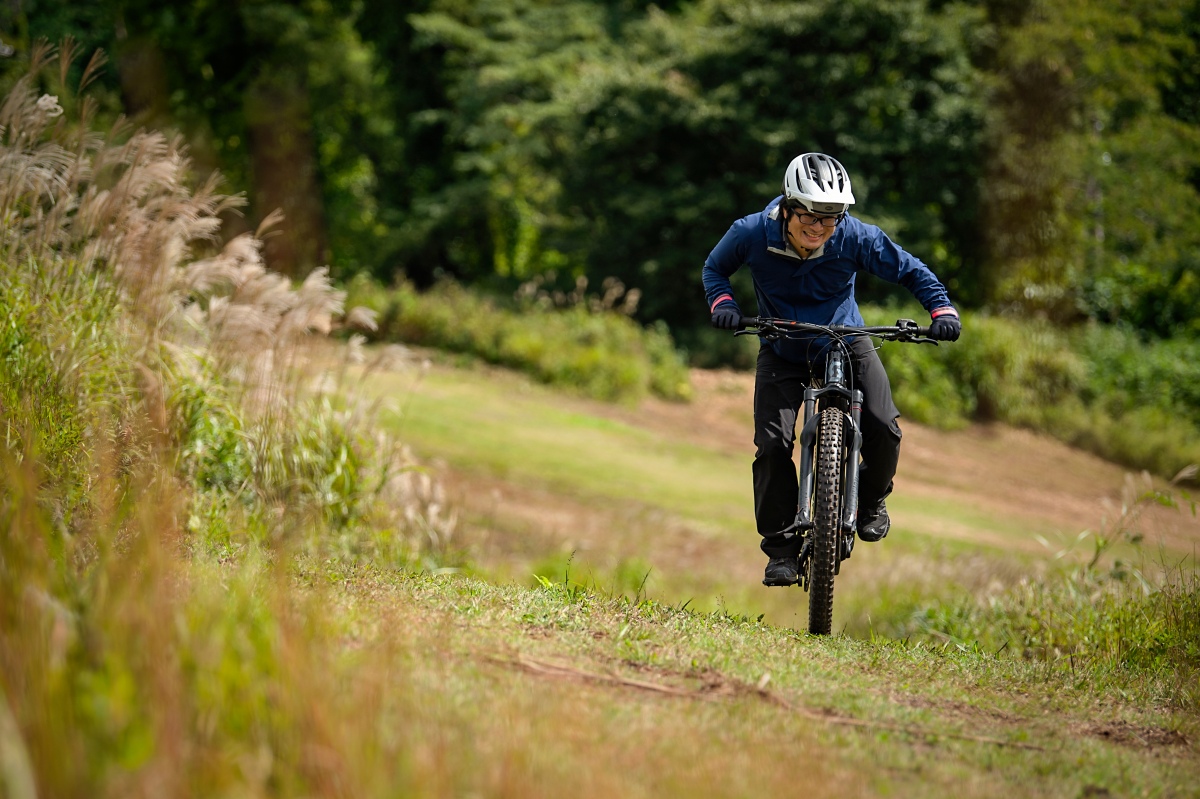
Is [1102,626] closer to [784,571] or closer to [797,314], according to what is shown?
[784,571]

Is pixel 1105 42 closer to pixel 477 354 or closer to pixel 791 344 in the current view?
pixel 477 354

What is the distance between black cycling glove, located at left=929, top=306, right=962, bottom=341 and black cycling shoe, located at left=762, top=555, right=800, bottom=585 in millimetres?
1405

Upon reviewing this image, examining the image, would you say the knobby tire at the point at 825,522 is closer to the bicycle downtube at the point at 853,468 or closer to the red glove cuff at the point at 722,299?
the bicycle downtube at the point at 853,468

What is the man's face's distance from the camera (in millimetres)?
6227

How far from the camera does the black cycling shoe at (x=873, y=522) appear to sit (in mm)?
6672

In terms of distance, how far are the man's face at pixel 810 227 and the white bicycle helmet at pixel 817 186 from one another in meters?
0.06

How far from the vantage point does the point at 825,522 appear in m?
6.15

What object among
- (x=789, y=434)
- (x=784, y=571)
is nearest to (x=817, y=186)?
(x=789, y=434)

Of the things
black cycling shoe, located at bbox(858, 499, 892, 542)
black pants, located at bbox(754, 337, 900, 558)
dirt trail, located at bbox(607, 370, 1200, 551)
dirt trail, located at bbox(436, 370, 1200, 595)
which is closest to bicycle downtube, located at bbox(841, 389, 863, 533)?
black pants, located at bbox(754, 337, 900, 558)

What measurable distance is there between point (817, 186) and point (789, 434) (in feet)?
4.34

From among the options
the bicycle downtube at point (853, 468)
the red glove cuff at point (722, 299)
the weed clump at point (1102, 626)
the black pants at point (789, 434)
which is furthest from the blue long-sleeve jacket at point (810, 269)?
the weed clump at point (1102, 626)

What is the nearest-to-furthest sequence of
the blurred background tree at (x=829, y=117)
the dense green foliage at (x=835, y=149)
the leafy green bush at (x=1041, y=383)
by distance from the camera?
1. the leafy green bush at (x=1041, y=383)
2. the dense green foliage at (x=835, y=149)
3. the blurred background tree at (x=829, y=117)

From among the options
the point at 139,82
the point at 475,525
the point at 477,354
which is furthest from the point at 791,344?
the point at 139,82

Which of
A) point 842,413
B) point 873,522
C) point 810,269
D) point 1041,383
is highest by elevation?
point 810,269
